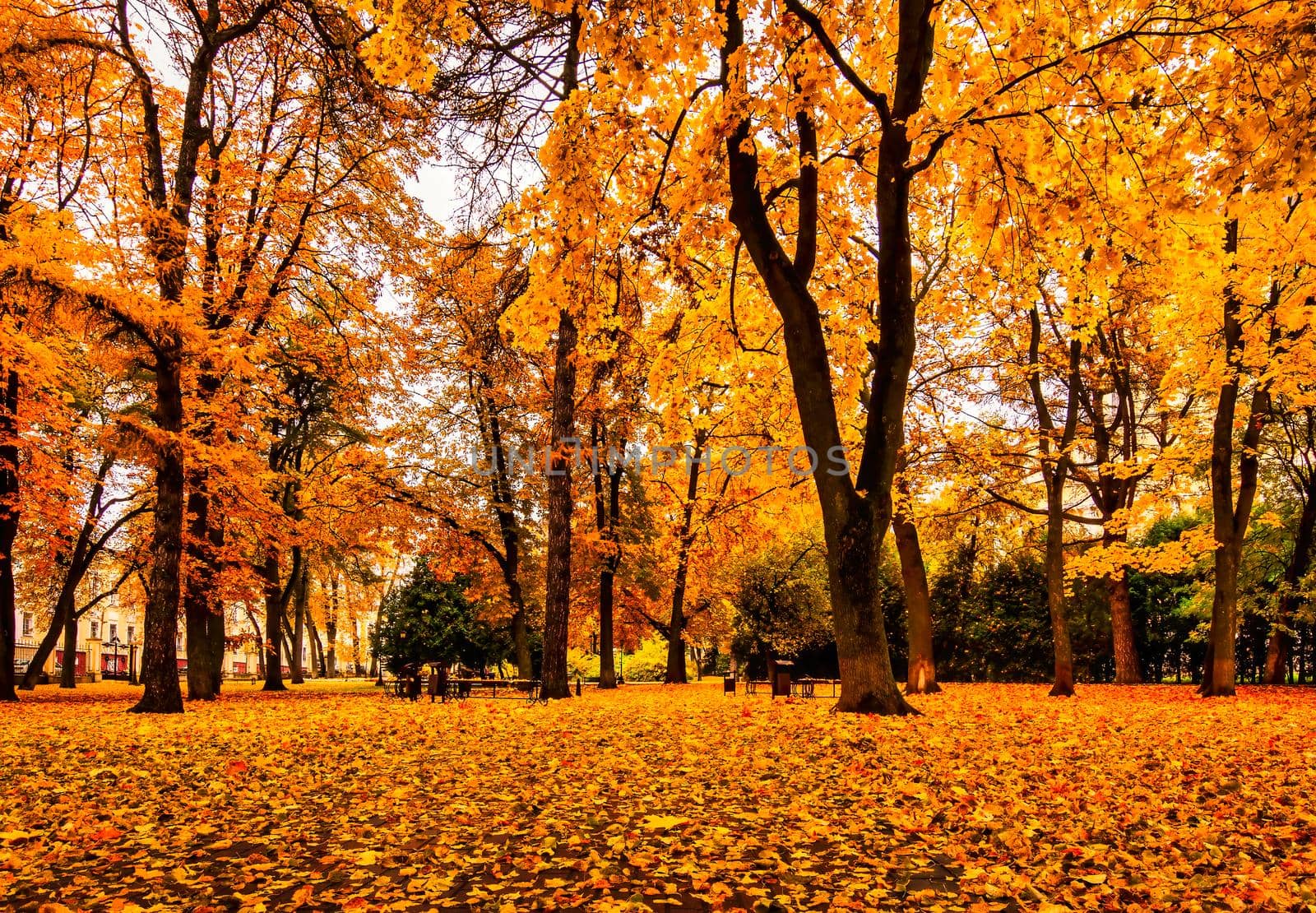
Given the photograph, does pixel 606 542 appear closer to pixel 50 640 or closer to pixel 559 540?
pixel 559 540

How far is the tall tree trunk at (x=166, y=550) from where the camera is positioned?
40.5 feet

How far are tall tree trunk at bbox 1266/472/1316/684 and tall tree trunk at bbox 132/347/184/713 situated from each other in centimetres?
2325

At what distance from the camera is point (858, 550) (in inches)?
320

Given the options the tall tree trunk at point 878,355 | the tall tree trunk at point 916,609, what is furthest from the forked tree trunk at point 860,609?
the tall tree trunk at point 916,609

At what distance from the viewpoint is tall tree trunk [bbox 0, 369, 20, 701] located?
1560 cm

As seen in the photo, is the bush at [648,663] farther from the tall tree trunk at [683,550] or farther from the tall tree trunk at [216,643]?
the tall tree trunk at [216,643]

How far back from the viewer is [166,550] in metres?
12.8

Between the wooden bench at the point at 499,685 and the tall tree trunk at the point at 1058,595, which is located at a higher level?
the tall tree trunk at the point at 1058,595

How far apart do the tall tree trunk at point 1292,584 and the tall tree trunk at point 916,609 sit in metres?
9.74

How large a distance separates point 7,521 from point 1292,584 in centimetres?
2899

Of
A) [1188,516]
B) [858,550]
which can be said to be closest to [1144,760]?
[858,550]

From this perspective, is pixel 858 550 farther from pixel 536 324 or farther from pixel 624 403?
pixel 624 403

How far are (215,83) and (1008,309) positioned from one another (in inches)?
639

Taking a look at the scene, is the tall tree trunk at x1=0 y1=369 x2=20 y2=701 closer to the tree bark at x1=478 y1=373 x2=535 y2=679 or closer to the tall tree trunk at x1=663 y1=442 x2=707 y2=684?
the tree bark at x1=478 y1=373 x2=535 y2=679
